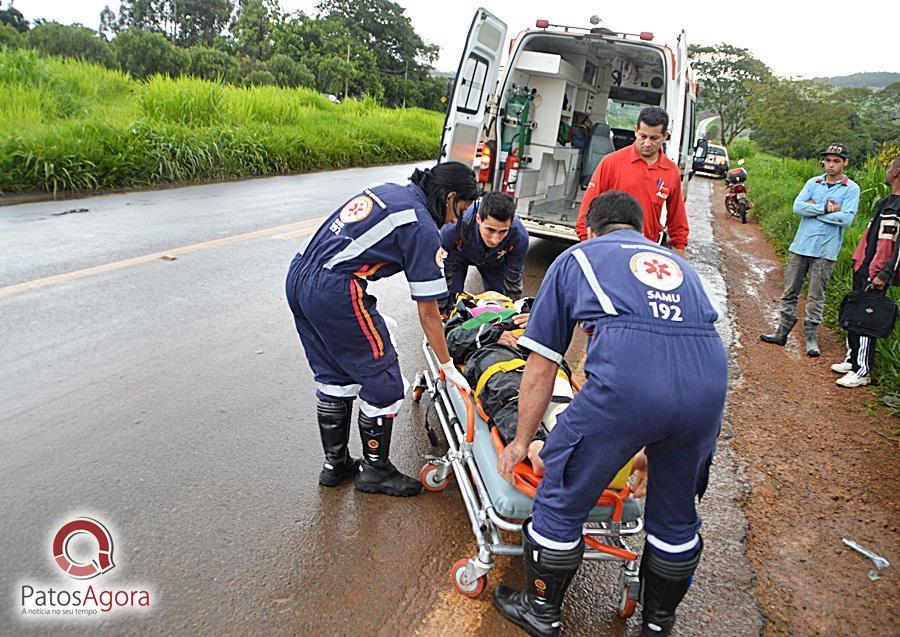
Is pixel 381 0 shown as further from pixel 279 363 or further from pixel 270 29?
pixel 279 363

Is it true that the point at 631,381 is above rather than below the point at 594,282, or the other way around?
below

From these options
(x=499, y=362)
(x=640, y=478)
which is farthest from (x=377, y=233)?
(x=640, y=478)

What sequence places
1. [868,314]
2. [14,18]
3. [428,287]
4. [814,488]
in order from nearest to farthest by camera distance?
[428,287] → [814,488] → [868,314] → [14,18]

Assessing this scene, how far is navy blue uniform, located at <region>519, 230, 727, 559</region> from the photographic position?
1.88 meters

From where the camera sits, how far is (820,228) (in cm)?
535

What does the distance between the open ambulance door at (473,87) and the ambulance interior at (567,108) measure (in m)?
0.40

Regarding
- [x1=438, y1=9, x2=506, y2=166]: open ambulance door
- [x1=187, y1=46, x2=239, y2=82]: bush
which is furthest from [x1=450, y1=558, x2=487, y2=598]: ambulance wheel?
[x1=187, y1=46, x2=239, y2=82]: bush

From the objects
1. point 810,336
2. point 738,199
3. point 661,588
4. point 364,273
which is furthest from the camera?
point 738,199

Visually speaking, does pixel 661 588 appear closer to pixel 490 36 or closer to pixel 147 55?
pixel 490 36

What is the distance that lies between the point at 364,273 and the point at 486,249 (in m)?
1.53

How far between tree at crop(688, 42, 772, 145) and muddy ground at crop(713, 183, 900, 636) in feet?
164

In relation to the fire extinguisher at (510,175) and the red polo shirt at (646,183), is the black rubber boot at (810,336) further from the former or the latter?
the fire extinguisher at (510,175)

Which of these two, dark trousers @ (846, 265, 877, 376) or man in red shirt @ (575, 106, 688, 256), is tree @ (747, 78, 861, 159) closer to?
dark trousers @ (846, 265, 877, 376)

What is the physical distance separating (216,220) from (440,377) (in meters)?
5.96
